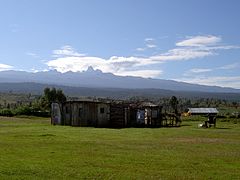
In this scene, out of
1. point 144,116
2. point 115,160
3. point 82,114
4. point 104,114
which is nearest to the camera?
point 115,160

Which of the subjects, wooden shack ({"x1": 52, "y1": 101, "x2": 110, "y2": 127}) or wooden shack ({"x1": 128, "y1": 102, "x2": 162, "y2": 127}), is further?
wooden shack ({"x1": 128, "y1": 102, "x2": 162, "y2": 127})

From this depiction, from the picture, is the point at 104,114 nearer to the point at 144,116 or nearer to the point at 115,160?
the point at 144,116

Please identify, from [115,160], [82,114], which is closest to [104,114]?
[82,114]

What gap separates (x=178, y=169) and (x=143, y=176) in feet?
7.29

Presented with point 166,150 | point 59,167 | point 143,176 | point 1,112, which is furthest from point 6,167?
point 1,112

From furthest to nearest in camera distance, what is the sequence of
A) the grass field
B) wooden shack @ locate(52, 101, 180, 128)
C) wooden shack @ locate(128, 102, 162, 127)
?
wooden shack @ locate(128, 102, 162, 127)
wooden shack @ locate(52, 101, 180, 128)
the grass field

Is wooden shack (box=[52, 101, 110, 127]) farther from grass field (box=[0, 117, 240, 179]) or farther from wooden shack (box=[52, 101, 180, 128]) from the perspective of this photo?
grass field (box=[0, 117, 240, 179])

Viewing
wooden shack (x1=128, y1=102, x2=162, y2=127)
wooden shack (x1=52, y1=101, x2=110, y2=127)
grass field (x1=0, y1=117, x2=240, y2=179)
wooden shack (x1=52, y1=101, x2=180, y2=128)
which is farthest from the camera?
wooden shack (x1=128, y1=102, x2=162, y2=127)

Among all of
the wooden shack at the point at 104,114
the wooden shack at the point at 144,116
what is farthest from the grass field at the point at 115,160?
the wooden shack at the point at 144,116

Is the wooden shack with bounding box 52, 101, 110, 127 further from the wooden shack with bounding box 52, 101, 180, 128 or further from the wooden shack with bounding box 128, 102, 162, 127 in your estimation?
the wooden shack with bounding box 128, 102, 162, 127

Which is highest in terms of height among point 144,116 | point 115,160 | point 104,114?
point 104,114

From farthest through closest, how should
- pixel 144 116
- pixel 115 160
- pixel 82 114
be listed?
pixel 144 116 → pixel 82 114 → pixel 115 160

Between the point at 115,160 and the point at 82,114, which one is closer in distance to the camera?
the point at 115,160

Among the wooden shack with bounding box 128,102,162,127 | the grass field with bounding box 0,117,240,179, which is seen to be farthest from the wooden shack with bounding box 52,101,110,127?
the grass field with bounding box 0,117,240,179
